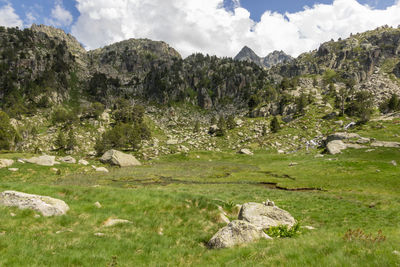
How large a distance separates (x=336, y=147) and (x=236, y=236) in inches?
3104

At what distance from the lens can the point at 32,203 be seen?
Result: 14.6 m

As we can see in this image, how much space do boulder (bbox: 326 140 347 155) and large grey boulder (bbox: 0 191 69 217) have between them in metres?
82.1

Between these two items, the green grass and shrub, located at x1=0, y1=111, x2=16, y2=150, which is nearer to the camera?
the green grass

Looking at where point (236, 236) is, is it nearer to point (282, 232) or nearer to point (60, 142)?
point (282, 232)

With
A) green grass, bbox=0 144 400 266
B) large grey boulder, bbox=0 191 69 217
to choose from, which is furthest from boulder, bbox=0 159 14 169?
large grey boulder, bbox=0 191 69 217

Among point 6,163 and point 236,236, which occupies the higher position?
point 236,236

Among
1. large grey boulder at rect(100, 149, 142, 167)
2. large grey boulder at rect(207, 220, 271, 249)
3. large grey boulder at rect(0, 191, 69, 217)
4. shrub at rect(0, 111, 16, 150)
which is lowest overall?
large grey boulder at rect(100, 149, 142, 167)

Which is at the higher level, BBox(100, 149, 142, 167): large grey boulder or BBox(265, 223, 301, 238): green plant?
BBox(265, 223, 301, 238): green plant

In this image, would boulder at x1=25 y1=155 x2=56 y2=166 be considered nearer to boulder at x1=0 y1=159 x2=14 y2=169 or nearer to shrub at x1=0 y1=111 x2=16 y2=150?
Answer: boulder at x1=0 y1=159 x2=14 y2=169

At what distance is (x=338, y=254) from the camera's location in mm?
7473

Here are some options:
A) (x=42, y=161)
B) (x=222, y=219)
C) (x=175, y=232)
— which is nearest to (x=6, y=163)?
(x=42, y=161)

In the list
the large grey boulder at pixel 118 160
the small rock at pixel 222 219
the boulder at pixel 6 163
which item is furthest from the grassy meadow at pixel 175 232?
the large grey boulder at pixel 118 160

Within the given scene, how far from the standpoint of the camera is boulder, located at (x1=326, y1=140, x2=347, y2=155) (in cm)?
7194

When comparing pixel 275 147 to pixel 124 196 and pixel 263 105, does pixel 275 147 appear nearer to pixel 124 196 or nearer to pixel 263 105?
pixel 263 105
